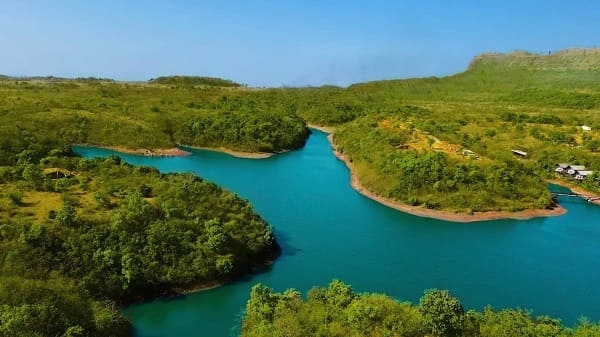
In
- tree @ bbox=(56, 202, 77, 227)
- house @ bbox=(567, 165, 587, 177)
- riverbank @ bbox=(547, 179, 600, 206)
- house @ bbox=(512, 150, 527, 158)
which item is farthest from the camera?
house @ bbox=(512, 150, 527, 158)

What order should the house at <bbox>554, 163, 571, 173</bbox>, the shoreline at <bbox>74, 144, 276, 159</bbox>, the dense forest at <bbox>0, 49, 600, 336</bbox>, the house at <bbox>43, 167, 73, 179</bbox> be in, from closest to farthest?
the dense forest at <bbox>0, 49, 600, 336</bbox>, the house at <bbox>43, 167, 73, 179</bbox>, the house at <bbox>554, 163, 571, 173</bbox>, the shoreline at <bbox>74, 144, 276, 159</bbox>

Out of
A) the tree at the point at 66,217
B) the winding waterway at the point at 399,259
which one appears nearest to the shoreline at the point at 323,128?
the winding waterway at the point at 399,259

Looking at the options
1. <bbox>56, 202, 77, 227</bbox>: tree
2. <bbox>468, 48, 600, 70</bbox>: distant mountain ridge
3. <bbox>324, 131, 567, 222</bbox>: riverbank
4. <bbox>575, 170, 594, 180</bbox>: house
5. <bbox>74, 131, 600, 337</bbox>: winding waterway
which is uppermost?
<bbox>468, 48, 600, 70</bbox>: distant mountain ridge

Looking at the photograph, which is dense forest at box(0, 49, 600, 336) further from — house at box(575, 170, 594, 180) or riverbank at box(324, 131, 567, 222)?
house at box(575, 170, 594, 180)

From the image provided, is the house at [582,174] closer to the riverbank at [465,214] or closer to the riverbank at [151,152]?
the riverbank at [465,214]

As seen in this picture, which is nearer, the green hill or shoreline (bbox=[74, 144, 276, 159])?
shoreline (bbox=[74, 144, 276, 159])

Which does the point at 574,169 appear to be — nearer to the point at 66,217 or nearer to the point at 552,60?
the point at 66,217

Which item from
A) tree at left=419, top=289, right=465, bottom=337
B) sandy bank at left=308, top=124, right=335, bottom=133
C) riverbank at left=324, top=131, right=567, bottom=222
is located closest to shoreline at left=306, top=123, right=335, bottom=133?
sandy bank at left=308, top=124, right=335, bottom=133
